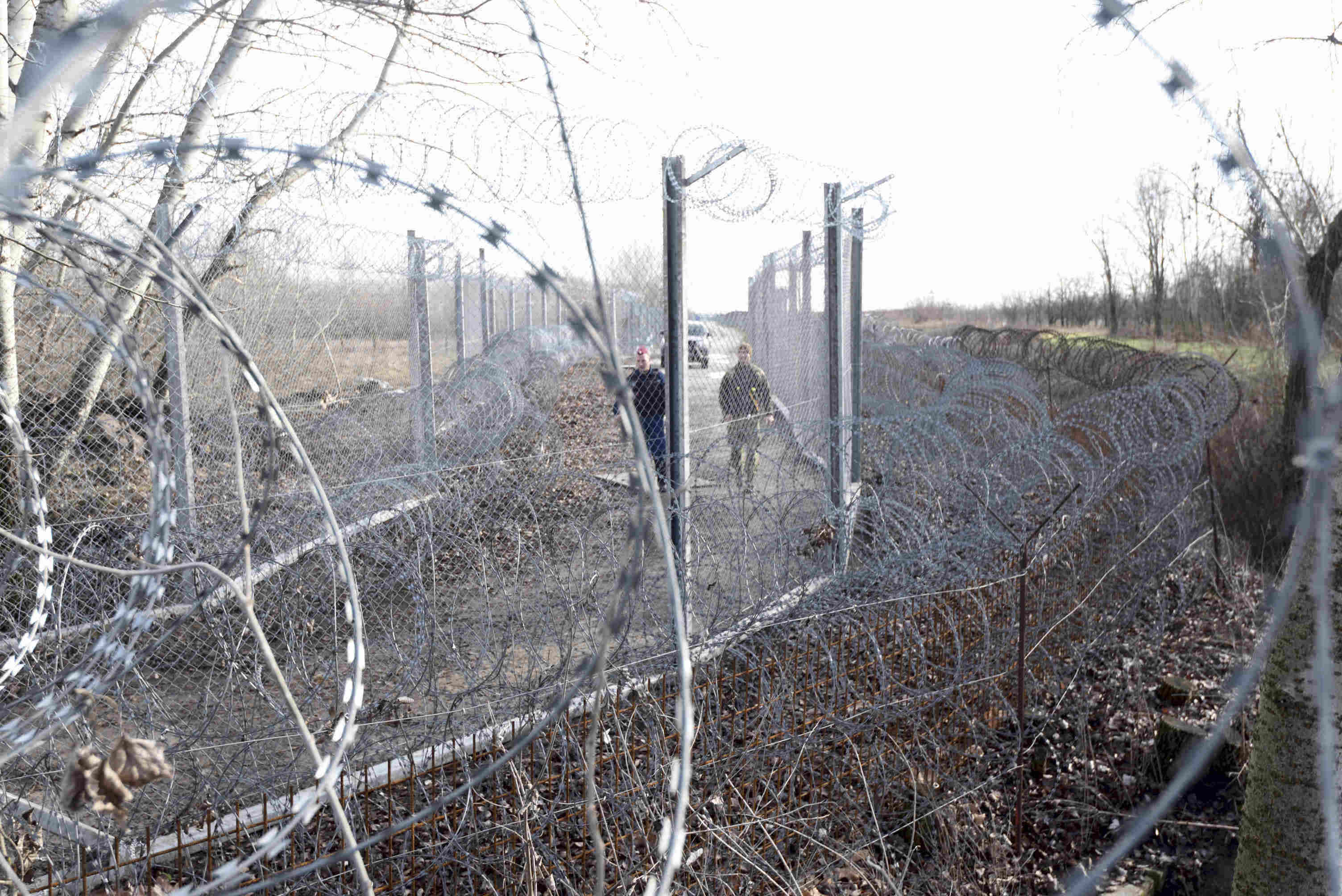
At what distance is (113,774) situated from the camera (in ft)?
5.20

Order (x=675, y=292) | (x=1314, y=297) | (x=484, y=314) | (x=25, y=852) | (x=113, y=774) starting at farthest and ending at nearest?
(x=484, y=314), (x=1314, y=297), (x=675, y=292), (x=25, y=852), (x=113, y=774)

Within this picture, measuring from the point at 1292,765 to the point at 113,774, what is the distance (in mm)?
3166

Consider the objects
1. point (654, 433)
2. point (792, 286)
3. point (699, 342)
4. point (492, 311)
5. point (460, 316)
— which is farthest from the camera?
point (699, 342)

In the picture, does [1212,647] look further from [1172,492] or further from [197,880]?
[197,880]

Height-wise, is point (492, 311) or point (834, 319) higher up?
point (492, 311)

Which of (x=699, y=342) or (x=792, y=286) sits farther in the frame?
(x=699, y=342)

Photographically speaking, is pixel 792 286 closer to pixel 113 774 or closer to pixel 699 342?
pixel 699 342

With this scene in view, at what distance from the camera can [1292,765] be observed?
312 cm

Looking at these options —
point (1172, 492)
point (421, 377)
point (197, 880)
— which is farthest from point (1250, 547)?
point (197, 880)

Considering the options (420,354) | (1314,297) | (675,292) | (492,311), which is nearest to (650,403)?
(420,354)

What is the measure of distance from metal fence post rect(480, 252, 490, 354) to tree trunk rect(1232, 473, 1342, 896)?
323 inches

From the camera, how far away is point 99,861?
2.60 meters

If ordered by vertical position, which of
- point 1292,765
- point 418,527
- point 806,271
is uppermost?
point 806,271

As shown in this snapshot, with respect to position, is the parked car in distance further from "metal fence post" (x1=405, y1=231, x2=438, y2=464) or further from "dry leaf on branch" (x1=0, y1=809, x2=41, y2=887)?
"dry leaf on branch" (x1=0, y1=809, x2=41, y2=887)
